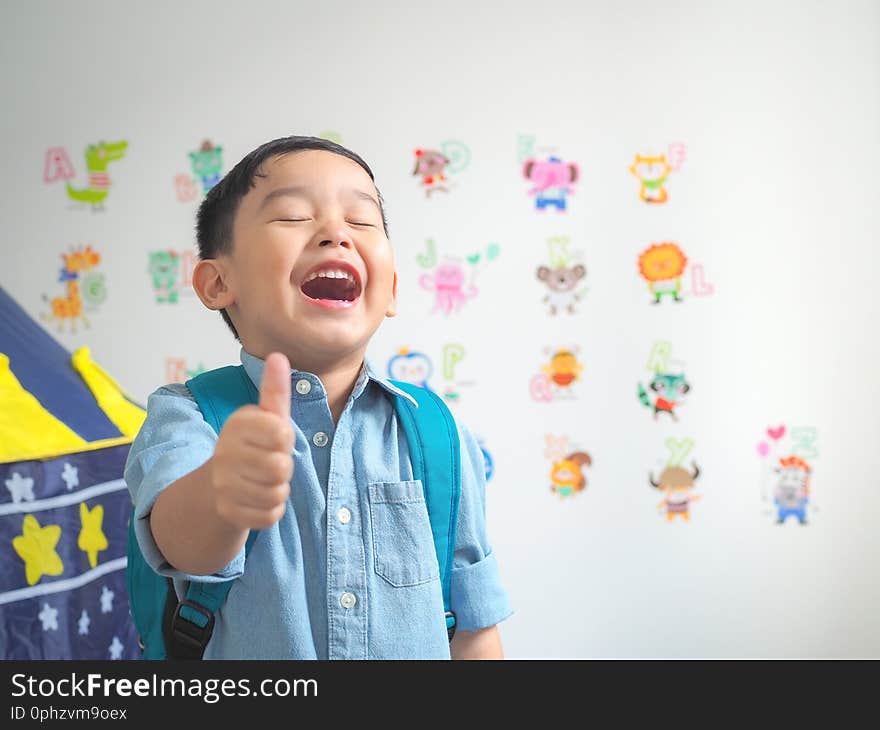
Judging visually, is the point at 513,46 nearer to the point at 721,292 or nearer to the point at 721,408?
the point at 721,292

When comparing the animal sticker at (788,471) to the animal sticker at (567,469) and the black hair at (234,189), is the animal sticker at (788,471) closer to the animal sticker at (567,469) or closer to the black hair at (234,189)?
the animal sticker at (567,469)

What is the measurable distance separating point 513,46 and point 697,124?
0.51 meters

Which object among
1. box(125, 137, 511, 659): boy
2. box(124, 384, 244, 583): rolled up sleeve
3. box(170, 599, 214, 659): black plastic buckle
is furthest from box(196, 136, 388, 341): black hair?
box(170, 599, 214, 659): black plastic buckle

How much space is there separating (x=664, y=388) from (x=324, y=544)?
1558 millimetres

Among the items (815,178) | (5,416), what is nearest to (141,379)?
(5,416)

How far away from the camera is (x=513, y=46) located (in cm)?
212

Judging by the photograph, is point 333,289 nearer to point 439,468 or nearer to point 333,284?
point 333,284

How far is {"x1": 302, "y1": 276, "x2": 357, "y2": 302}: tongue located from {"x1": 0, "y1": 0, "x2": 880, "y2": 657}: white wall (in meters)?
1.38

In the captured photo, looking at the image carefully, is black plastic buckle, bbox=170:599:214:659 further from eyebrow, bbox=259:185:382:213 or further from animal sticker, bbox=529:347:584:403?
animal sticker, bbox=529:347:584:403

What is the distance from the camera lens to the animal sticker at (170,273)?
7.11ft

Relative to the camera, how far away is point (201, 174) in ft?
7.13

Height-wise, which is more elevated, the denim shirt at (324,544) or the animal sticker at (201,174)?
the animal sticker at (201,174)

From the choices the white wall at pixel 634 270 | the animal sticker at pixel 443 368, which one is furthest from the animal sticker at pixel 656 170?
the animal sticker at pixel 443 368

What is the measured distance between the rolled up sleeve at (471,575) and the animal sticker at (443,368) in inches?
52.6
